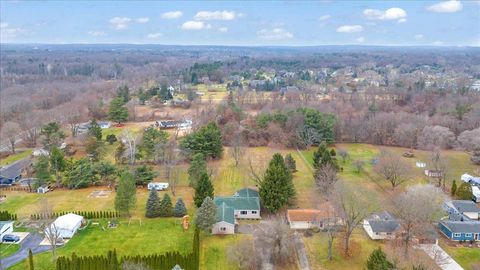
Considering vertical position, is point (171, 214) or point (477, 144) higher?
point (477, 144)

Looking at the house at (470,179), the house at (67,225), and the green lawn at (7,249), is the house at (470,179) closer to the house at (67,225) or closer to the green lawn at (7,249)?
the house at (67,225)

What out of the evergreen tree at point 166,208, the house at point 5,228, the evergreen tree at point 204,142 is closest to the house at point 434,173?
the evergreen tree at point 204,142

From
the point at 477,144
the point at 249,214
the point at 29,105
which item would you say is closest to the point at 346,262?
the point at 249,214

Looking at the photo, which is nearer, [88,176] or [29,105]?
[88,176]

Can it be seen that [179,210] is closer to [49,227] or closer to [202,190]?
[202,190]

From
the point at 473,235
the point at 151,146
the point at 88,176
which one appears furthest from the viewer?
the point at 151,146

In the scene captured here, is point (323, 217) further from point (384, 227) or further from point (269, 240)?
point (269, 240)
